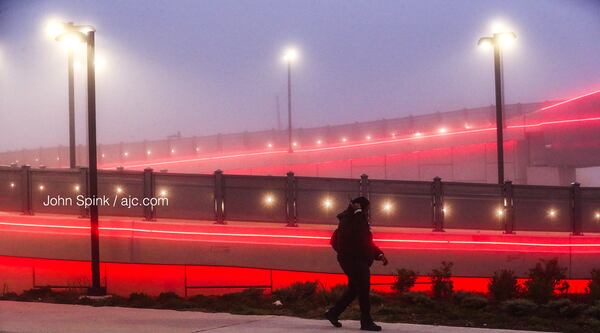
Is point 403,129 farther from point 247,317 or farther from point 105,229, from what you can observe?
point 247,317

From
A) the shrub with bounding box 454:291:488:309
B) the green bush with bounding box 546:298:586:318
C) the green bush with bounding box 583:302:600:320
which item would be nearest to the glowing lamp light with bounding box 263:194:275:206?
the shrub with bounding box 454:291:488:309

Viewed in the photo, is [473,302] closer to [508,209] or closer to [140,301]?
[140,301]

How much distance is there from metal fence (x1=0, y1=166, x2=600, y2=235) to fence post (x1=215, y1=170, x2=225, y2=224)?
24 millimetres

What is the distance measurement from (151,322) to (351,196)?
9.15 meters

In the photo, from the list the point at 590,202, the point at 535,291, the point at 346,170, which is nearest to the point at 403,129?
the point at 346,170

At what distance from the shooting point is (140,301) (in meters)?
13.6

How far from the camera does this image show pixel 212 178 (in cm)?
1998

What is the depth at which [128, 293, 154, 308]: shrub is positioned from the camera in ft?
43.4

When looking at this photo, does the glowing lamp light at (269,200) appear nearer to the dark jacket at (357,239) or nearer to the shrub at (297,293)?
the shrub at (297,293)

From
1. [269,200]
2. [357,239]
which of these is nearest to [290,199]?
[269,200]

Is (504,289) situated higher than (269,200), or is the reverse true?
(269,200)

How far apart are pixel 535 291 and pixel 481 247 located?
262 inches

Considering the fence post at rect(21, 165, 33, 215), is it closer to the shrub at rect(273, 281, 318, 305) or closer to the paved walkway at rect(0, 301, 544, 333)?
the paved walkway at rect(0, 301, 544, 333)

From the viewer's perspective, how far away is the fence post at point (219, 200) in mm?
19859
